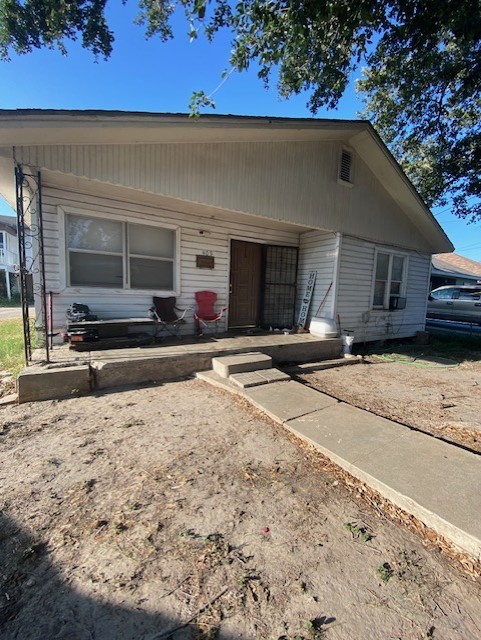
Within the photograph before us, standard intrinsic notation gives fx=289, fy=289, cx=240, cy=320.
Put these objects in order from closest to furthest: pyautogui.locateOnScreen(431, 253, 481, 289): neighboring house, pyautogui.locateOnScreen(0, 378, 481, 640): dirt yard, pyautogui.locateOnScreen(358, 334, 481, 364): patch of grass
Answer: pyautogui.locateOnScreen(0, 378, 481, 640): dirt yard, pyautogui.locateOnScreen(358, 334, 481, 364): patch of grass, pyautogui.locateOnScreen(431, 253, 481, 289): neighboring house

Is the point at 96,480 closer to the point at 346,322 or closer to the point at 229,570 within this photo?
the point at 229,570

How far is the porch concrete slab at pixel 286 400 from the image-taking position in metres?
3.28

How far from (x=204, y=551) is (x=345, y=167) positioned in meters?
7.46

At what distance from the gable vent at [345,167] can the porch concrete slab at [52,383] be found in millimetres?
6491

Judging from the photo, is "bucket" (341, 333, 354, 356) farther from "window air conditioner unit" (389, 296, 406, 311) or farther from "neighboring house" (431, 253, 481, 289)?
"neighboring house" (431, 253, 481, 289)

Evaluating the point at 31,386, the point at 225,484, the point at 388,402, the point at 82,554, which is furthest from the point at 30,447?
the point at 388,402

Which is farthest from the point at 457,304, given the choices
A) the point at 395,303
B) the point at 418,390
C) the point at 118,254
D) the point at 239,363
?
the point at 118,254

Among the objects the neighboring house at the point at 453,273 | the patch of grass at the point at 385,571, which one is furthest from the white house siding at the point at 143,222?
the neighboring house at the point at 453,273

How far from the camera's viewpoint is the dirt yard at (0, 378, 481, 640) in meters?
1.25

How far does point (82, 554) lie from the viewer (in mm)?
1546

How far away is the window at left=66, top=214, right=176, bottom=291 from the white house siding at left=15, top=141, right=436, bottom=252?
1.25m

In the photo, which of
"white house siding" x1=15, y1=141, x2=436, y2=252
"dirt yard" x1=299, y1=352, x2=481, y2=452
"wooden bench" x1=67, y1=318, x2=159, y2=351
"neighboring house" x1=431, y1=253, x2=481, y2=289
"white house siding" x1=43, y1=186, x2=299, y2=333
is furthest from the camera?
"neighboring house" x1=431, y1=253, x2=481, y2=289

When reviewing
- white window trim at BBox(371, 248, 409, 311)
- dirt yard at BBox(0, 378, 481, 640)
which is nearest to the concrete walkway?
dirt yard at BBox(0, 378, 481, 640)

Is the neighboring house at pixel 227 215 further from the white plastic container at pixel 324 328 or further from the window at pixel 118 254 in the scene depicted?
the white plastic container at pixel 324 328
